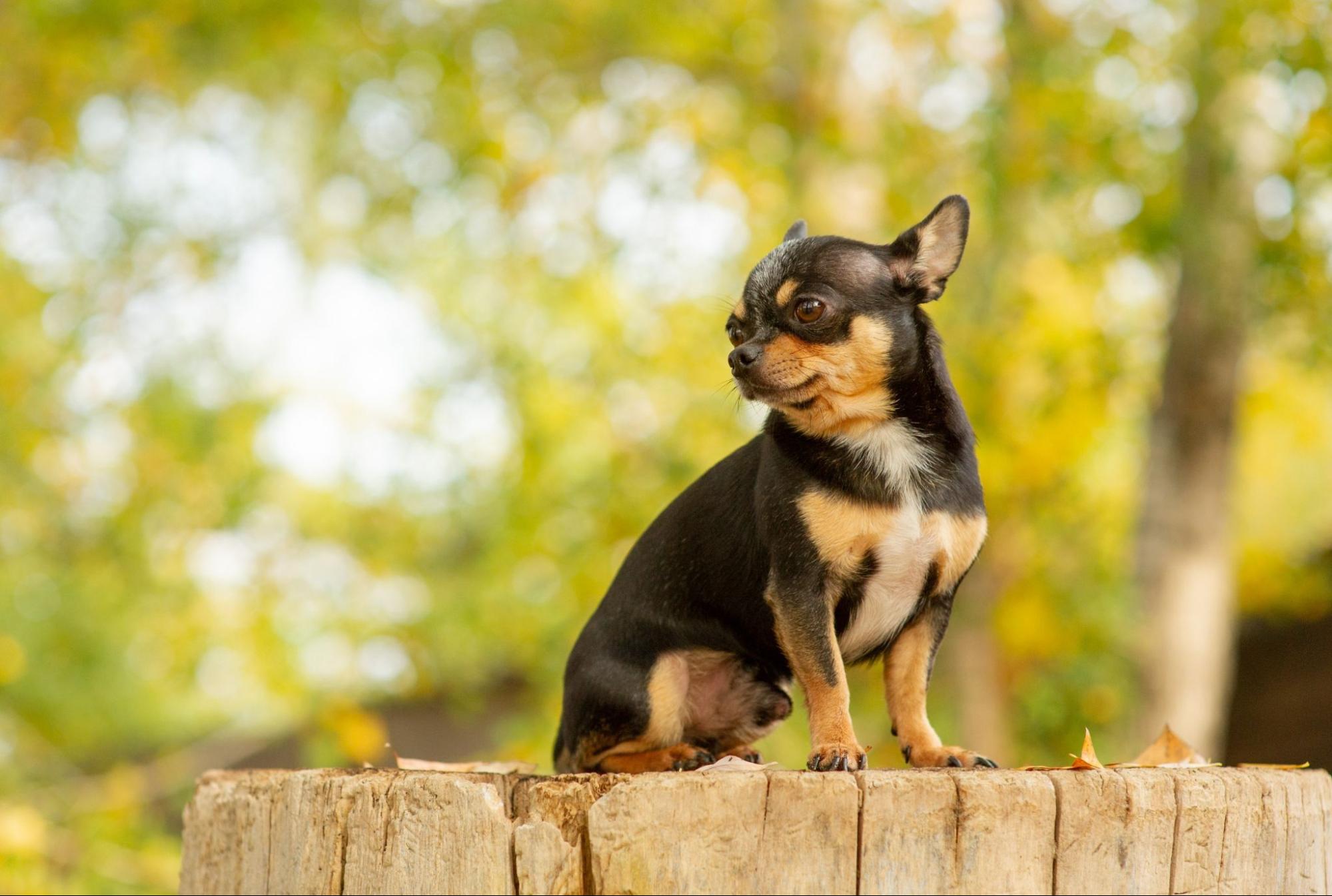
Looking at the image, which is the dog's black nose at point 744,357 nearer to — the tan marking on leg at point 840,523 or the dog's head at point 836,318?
the dog's head at point 836,318

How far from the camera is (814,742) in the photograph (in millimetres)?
3014

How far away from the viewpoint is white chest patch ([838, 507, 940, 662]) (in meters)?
3.15

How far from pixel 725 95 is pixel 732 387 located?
7747mm

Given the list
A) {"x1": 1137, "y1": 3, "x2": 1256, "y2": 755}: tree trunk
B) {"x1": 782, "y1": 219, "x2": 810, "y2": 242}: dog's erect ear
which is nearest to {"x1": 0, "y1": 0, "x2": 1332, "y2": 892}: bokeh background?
{"x1": 1137, "y1": 3, "x2": 1256, "y2": 755}: tree trunk

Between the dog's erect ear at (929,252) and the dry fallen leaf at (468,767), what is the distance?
1562mm

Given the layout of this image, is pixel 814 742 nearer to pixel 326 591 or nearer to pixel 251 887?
pixel 251 887

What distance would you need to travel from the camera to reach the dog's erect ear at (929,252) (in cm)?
329

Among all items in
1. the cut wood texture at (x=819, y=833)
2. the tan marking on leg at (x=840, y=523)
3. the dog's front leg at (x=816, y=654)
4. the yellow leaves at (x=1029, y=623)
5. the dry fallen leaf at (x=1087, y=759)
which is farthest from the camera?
the yellow leaves at (x=1029, y=623)

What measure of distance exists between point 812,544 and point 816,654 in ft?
0.86

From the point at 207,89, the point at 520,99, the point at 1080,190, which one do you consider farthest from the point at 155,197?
the point at 1080,190

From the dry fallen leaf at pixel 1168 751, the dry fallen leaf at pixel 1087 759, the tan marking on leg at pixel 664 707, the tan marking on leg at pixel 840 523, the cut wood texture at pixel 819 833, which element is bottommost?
the cut wood texture at pixel 819 833

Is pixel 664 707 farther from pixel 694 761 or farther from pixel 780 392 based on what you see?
pixel 780 392

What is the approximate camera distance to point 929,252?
3.30m

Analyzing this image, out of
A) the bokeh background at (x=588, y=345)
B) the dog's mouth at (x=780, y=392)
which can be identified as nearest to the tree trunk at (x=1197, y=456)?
the bokeh background at (x=588, y=345)
